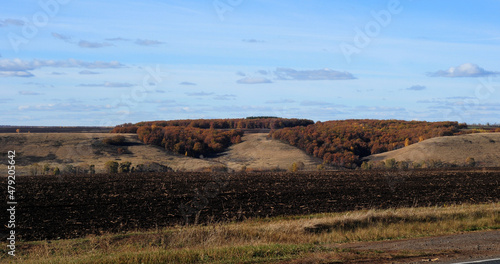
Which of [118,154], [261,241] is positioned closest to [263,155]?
[118,154]

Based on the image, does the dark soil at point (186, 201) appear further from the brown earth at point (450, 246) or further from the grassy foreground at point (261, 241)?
the brown earth at point (450, 246)

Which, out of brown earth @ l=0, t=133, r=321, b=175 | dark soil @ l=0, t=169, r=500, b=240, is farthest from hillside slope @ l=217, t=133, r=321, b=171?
dark soil @ l=0, t=169, r=500, b=240

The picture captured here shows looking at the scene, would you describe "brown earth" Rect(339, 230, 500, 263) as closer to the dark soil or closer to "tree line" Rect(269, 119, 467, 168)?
the dark soil

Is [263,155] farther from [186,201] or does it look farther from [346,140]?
[186,201]

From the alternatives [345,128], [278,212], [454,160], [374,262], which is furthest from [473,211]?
[345,128]

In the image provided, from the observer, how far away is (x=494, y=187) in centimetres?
4622

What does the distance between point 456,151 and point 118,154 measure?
2721 inches

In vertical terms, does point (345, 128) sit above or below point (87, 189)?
above

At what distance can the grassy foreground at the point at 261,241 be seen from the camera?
41.4 feet

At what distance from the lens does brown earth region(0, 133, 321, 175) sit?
8594 cm

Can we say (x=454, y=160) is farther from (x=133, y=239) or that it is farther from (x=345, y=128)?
(x=133, y=239)

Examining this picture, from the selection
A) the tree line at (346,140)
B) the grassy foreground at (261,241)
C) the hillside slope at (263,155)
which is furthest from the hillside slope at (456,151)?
the grassy foreground at (261,241)

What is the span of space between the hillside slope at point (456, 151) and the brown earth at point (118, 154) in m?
19.9

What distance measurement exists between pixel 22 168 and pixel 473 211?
68.2 m
